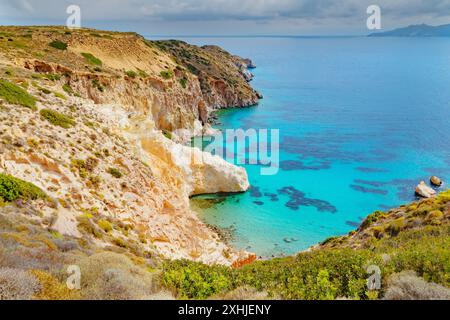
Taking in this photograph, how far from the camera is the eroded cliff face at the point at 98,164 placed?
58.7 feet

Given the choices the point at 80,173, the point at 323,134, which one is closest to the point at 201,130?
the point at 323,134

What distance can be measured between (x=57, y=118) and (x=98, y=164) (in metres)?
4.43

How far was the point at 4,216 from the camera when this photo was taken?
12.7 metres

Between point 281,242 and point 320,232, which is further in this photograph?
point 320,232

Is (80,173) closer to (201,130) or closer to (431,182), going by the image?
(431,182)

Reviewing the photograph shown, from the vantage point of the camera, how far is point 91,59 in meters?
48.6

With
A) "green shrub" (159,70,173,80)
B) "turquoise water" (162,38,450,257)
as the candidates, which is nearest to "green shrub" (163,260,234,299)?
"turquoise water" (162,38,450,257)

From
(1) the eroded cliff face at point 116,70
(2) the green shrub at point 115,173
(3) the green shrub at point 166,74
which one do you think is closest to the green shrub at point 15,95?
(2) the green shrub at point 115,173

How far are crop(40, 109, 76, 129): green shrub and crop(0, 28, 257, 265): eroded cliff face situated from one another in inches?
3.8

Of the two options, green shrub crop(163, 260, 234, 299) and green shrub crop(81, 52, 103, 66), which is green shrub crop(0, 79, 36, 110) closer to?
green shrub crop(163, 260, 234, 299)

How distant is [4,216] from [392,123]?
7172 cm

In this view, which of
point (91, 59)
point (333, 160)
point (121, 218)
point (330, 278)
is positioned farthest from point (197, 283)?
point (91, 59)

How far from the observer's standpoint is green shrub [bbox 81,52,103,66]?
48031 millimetres
